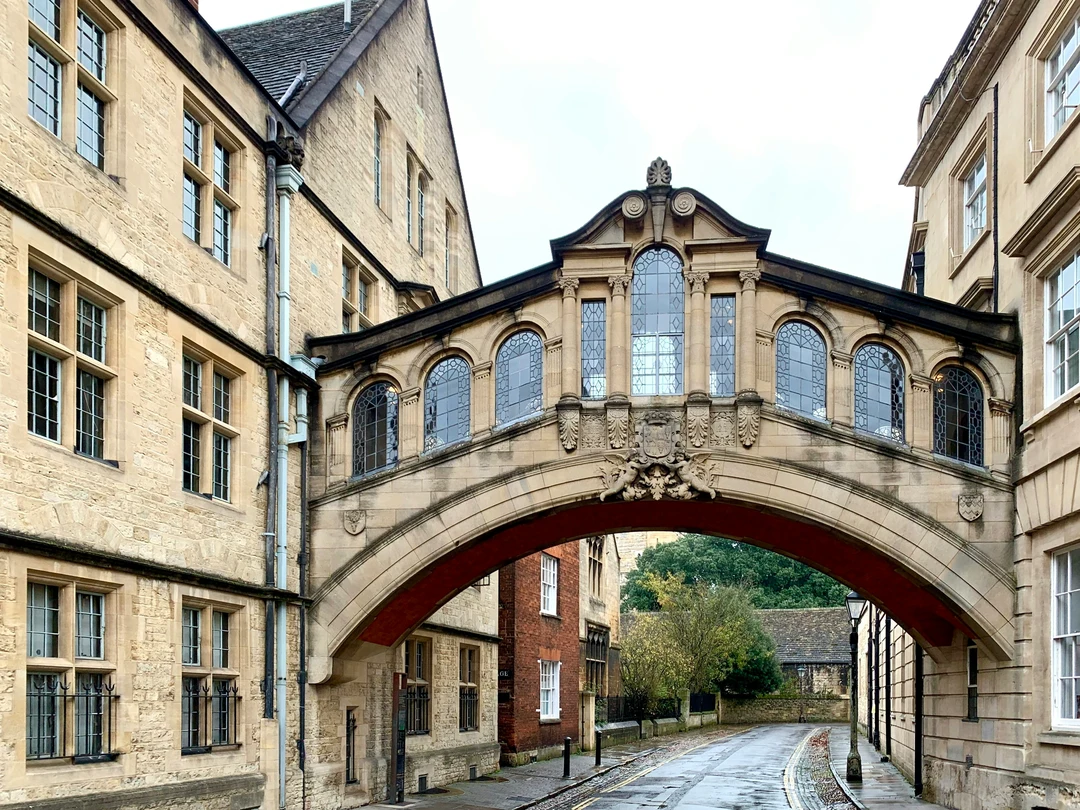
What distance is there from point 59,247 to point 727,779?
65.8 feet

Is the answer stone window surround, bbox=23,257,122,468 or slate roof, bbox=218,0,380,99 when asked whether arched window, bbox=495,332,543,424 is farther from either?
stone window surround, bbox=23,257,122,468

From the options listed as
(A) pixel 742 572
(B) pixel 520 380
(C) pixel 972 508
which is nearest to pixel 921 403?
(C) pixel 972 508

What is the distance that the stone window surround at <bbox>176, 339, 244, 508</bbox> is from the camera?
1507cm

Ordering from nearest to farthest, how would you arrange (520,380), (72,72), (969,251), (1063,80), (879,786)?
(72,72) < (1063,80) < (520,380) < (969,251) < (879,786)

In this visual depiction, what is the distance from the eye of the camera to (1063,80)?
15188mm

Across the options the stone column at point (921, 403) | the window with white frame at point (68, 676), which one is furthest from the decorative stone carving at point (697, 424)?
the window with white frame at point (68, 676)

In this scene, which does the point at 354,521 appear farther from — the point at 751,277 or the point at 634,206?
the point at 751,277

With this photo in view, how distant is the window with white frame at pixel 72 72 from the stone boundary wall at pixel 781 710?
53600 millimetres

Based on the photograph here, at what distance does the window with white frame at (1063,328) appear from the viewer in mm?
14461

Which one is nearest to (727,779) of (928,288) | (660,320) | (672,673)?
(928,288)

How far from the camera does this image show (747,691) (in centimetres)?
6297

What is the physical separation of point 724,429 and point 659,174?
3.82 metres

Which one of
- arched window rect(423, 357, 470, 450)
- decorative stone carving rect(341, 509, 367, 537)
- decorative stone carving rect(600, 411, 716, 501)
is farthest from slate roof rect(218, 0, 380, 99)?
decorative stone carving rect(600, 411, 716, 501)

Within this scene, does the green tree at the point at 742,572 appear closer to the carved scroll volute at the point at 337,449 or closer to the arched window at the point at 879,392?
the carved scroll volute at the point at 337,449
